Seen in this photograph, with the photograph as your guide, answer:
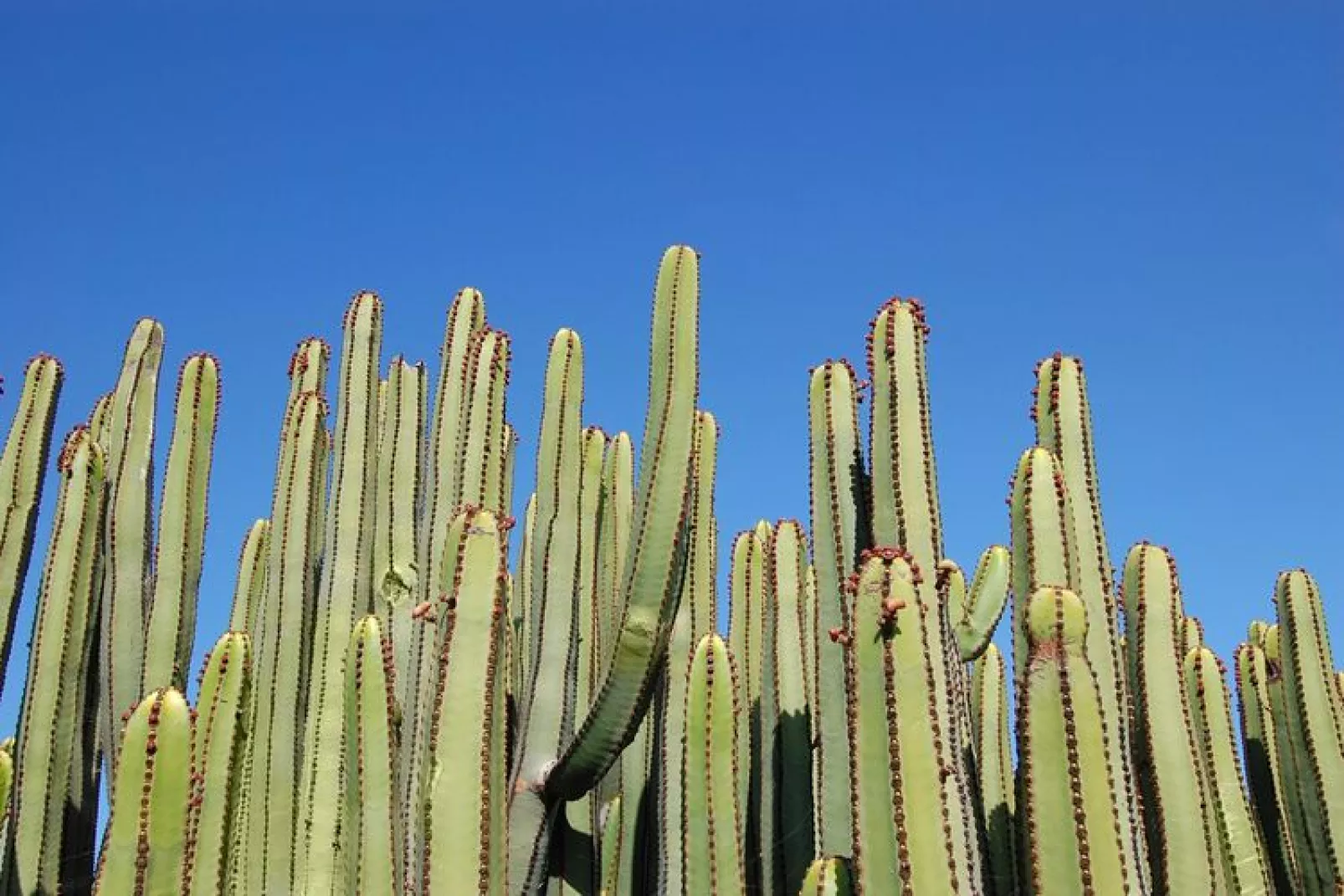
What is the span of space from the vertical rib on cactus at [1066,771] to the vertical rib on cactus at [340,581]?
8.03 ft

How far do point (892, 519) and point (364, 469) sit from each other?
2673mm

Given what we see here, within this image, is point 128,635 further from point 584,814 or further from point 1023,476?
point 1023,476

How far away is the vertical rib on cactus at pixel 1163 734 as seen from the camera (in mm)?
4254

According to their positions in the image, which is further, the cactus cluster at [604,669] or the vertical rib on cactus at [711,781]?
the vertical rib on cactus at [711,781]

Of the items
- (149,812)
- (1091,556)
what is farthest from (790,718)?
(149,812)

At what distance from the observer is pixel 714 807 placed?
470 cm

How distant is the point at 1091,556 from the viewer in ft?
15.6

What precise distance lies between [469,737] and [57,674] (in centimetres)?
249

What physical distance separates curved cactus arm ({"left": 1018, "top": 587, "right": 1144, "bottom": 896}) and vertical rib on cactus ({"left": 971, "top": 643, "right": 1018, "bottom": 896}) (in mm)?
1130

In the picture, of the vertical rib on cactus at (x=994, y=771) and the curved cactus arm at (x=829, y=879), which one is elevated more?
the vertical rib on cactus at (x=994, y=771)

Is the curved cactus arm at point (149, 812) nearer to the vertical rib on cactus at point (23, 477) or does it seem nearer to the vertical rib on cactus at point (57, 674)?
the vertical rib on cactus at point (57, 674)

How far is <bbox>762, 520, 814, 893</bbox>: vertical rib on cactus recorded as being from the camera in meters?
5.47

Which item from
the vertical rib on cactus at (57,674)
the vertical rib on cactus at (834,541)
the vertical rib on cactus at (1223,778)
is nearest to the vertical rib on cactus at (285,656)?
the vertical rib on cactus at (57,674)

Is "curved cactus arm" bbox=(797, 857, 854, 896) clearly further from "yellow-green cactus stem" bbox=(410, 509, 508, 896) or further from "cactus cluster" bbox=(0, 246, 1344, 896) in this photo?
A: "yellow-green cactus stem" bbox=(410, 509, 508, 896)
